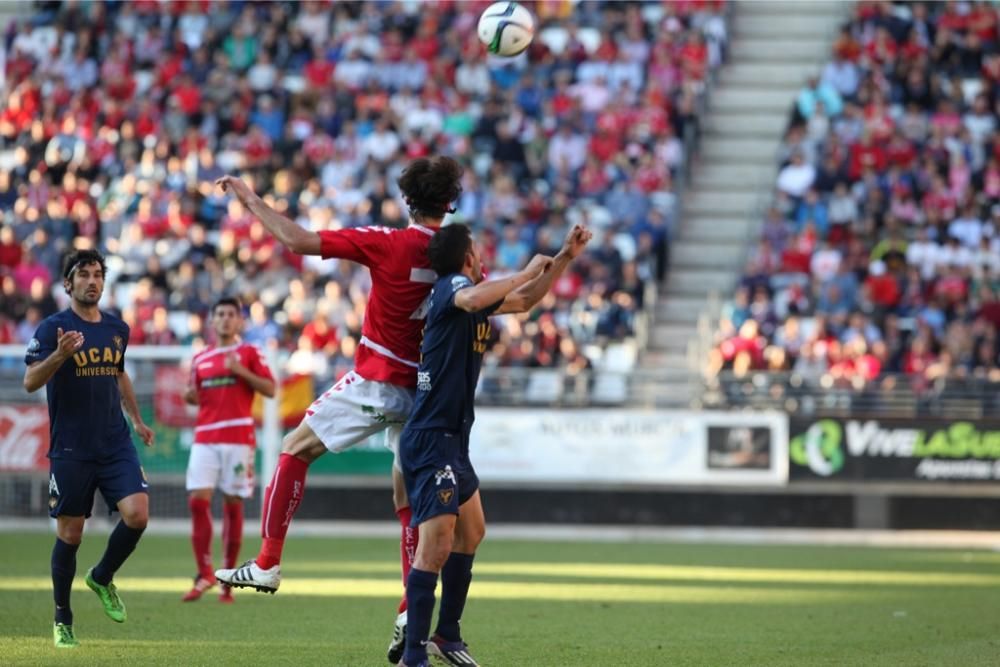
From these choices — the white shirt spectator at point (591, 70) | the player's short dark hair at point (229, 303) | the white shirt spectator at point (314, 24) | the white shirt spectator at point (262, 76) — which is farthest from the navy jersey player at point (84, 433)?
the white shirt spectator at point (314, 24)

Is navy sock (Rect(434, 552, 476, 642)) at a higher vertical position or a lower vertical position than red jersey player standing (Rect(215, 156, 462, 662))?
lower

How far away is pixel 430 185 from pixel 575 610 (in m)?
4.92

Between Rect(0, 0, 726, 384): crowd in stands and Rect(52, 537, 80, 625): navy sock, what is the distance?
1277 centimetres

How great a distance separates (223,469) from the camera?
14.5 m

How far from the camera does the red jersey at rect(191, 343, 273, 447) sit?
14.5 m

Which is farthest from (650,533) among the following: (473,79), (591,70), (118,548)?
(118,548)

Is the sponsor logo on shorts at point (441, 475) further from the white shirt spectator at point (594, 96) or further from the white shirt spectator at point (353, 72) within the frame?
the white shirt spectator at point (353, 72)

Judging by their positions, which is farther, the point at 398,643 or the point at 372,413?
the point at 372,413

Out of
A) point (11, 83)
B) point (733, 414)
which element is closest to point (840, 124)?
point (733, 414)

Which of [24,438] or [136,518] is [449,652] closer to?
[136,518]

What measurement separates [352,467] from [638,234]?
6.21 metres

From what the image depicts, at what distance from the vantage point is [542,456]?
23.3 m

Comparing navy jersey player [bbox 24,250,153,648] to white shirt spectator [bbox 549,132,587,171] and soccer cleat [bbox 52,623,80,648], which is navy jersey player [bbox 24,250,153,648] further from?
white shirt spectator [bbox 549,132,587,171]

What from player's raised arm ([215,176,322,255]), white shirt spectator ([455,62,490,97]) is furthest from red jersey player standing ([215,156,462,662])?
white shirt spectator ([455,62,490,97])
